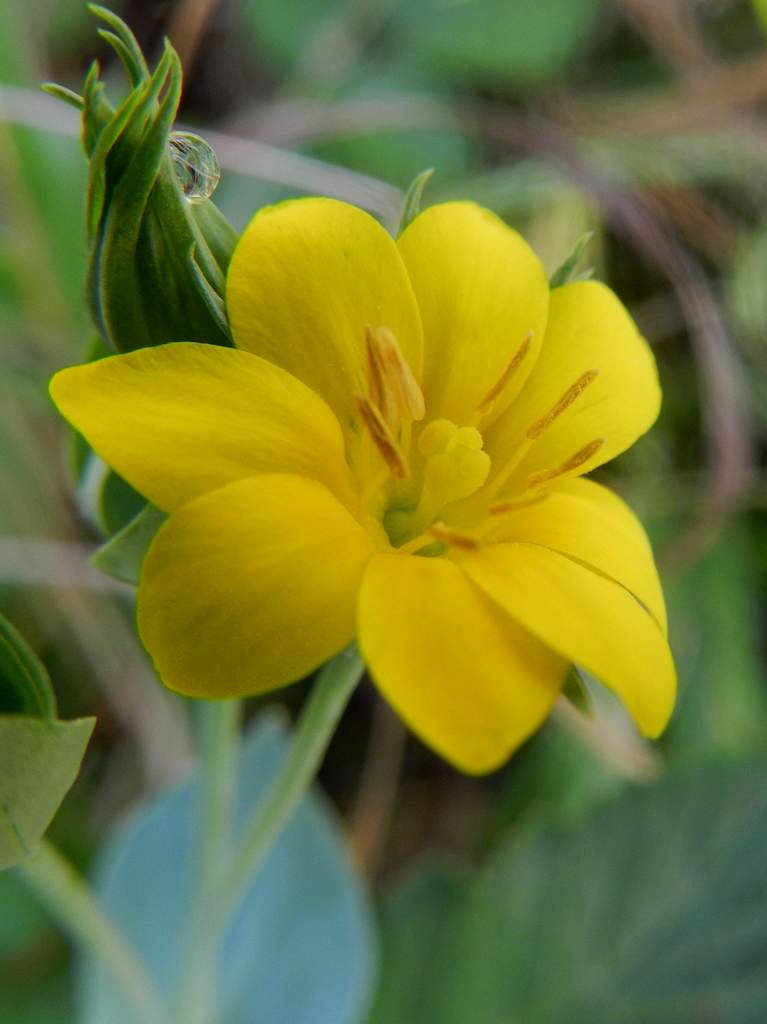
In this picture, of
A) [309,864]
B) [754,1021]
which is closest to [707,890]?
[754,1021]

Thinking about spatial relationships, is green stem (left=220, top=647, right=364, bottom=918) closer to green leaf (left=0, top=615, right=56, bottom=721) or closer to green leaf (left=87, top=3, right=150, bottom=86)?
green leaf (left=0, top=615, right=56, bottom=721)

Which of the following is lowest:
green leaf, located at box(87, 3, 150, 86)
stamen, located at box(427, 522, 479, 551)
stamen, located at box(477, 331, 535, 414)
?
stamen, located at box(427, 522, 479, 551)

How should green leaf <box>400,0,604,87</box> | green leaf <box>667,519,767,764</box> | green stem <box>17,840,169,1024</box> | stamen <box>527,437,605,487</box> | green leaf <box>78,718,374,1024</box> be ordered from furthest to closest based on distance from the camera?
green leaf <box>400,0,604,87</box> → green leaf <box>667,519,767,764</box> → green leaf <box>78,718,374,1024</box> → green stem <box>17,840,169,1024</box> → stamen <box>527,437,605,487</box>

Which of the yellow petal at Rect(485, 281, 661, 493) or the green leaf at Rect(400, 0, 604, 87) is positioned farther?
the green leaf at Rect(400, 0, 604, 87)

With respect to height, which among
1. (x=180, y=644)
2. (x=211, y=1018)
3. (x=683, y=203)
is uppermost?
(x=180, y=644)

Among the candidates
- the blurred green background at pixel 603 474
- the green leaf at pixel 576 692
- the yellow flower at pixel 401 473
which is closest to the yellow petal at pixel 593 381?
the yellow flower at pixel 401 473

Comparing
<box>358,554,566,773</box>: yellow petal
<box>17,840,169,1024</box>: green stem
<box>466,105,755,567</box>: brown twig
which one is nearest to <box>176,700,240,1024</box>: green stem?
<box>17,840,169,1024</box>: green stem

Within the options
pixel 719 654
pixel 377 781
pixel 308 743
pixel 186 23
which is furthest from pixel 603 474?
pixel 308 743

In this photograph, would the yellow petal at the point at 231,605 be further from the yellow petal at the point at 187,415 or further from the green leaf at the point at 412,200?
the green leaf at the point at 412,200

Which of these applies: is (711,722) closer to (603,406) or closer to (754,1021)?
(754,1021)
